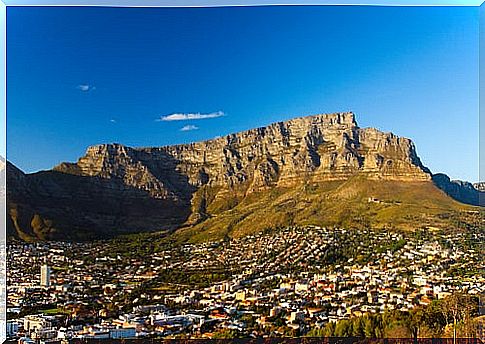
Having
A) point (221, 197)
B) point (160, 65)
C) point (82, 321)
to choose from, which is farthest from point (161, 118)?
point (82, 321)

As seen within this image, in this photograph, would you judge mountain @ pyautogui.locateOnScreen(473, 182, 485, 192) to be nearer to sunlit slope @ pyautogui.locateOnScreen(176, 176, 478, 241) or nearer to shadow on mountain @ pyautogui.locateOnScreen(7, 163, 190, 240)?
sunlit slope @ pyautogui.locateOnScreen(176, 176, 478, 241)

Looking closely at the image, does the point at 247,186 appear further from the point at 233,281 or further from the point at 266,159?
the point at 233,281

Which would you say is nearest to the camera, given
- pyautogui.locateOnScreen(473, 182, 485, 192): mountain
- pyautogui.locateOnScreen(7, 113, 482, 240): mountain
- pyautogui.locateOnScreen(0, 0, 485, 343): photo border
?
pyautogui.locateOnScreen(0, 0, 485, 343): photo border

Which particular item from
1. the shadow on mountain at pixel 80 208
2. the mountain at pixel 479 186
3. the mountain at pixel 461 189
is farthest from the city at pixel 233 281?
the mountain at pixel 479 186

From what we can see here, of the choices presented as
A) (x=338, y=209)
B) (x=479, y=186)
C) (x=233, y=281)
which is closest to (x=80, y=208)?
(x=233, y=281)

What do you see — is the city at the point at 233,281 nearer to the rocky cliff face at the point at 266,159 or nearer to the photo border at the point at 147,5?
the photo border at the point at 147,5

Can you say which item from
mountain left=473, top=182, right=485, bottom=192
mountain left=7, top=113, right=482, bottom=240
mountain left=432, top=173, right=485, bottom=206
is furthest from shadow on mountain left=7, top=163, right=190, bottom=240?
mountain left=473, top=182, right=485, bottom=192
